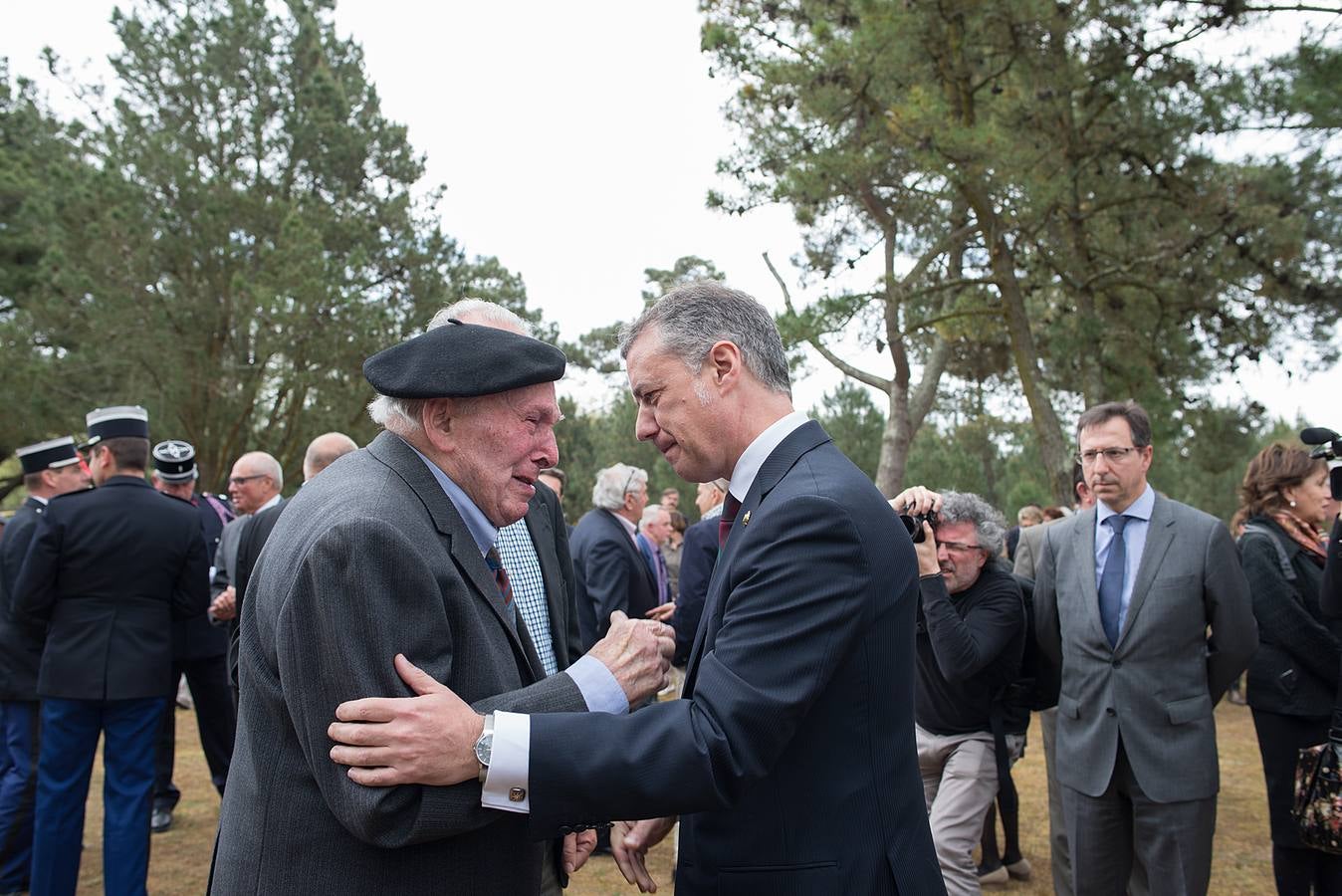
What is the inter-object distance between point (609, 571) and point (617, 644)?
413 cm

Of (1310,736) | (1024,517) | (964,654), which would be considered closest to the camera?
(964,654)

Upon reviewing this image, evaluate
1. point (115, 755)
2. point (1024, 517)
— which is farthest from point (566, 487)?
point (115, 755)

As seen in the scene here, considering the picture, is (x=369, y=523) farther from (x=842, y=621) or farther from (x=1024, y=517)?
(x=1024, y=517)

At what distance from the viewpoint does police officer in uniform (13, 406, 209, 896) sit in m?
4.54

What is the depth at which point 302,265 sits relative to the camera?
52.0 ft

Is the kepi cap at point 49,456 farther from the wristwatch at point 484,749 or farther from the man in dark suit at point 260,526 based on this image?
the wristwatch at point 484,749

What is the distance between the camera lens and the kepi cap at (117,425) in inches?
195

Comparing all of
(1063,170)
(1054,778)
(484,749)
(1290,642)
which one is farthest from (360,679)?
(1063,170)

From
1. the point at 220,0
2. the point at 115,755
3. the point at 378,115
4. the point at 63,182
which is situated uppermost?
the point at 220,0

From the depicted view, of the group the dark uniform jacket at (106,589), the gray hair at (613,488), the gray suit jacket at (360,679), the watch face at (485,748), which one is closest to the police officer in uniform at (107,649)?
the dark uniform jacket at (106,589)

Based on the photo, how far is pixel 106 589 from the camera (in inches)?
188

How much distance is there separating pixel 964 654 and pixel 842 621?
7.20 feet

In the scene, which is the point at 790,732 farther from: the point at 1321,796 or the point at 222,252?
the point at 222,252

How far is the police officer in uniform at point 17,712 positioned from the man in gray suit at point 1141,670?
501cm
